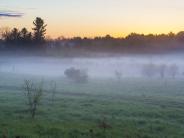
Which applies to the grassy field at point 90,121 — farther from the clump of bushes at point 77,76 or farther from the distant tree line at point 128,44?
the distant tree line at point 128,44

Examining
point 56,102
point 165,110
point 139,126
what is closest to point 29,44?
point 56,102

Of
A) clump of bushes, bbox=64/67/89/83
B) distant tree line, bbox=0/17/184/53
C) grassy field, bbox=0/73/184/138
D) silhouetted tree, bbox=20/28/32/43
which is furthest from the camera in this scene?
distant tree line, bbox=0/17/184/53

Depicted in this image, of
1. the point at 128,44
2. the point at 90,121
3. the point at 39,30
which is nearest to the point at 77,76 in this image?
the point at 39,30

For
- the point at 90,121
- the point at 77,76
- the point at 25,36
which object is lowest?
the point at 77,76

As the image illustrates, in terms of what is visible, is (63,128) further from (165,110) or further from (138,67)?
(138,67)

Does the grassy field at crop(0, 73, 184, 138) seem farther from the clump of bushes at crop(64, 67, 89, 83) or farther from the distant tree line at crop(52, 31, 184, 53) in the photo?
the distant tree line at crop(52, 31, 184, 53)

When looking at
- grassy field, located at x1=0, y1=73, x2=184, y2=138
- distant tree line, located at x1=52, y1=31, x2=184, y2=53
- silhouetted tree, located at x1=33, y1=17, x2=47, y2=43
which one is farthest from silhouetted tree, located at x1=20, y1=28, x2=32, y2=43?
grassy field, located at x1=0, y1=73, x2=184, y2=138

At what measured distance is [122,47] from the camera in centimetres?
18612

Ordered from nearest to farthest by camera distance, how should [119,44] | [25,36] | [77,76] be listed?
[77,76]
[25,36]
[119,44]

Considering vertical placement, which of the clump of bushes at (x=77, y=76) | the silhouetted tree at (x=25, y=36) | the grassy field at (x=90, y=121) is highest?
the silhouetted tree at (x=25, y=36)

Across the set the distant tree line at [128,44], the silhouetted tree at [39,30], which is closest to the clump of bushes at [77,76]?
the silhouetted tree at [39,30]

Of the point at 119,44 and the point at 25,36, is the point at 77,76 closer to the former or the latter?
the point at 25,36

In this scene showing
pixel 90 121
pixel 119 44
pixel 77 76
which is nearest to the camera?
pixel 90 121

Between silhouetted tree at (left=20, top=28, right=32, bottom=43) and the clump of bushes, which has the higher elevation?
silhouetted tree at (left=20, top=28, right=32, bottom=43)
